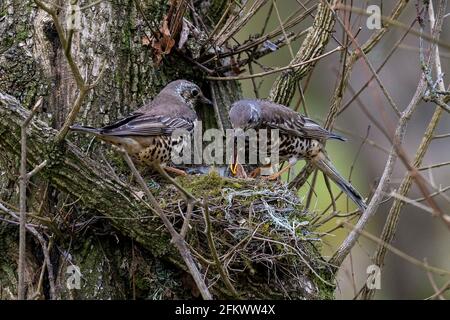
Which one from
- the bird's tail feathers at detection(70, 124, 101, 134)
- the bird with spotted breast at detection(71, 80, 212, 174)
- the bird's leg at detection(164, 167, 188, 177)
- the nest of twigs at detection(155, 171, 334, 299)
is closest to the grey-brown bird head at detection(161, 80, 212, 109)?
the bird with spotted breast at detection(71, 80, 212, 174)

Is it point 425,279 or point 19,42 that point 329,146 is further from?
point 19,42

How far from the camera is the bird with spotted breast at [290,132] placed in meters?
6.61

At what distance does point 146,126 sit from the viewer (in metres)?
6.14

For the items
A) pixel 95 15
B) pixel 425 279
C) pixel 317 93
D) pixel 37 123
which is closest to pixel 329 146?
pixel 317 93

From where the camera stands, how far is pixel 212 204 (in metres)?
5.73

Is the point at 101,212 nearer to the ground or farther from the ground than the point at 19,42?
nearer to the ground

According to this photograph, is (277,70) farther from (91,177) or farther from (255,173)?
(91,177)

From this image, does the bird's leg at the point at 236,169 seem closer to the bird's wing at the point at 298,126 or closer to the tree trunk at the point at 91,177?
the bird's wing at the point at 298,126

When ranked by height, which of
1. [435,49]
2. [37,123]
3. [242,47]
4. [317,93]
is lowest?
[37,123]

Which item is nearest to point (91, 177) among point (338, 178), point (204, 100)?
point (204, 100)

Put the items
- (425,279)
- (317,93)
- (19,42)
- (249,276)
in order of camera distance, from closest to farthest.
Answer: (249,276) < (19,42) < (425,279) < (317,93)

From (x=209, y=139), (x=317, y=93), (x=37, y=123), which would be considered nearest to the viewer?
(x=37, y=123)

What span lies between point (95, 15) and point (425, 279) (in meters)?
9.11

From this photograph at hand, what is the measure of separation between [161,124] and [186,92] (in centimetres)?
45
